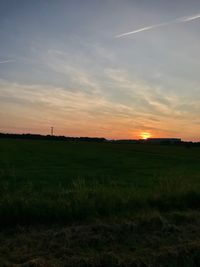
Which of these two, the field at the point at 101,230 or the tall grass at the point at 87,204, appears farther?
the tall grass at the point at 87,204

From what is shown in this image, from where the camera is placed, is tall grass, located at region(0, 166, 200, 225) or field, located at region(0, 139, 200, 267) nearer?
field, located at region(0, 139, 200, 267)

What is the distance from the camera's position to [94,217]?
9758 millimetres

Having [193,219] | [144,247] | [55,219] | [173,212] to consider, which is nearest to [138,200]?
[173,212]

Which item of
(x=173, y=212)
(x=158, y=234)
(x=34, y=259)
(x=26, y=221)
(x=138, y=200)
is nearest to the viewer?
(x=34, y=259)

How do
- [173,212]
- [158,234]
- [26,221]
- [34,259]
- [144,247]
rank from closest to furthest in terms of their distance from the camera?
[34,259] < [144,247] < [158,234] < [26,221] < [173,212]

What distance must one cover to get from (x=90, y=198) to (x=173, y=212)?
6.84ft

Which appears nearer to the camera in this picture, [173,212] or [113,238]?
[113,238]

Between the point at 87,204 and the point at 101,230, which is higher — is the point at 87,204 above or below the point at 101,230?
above

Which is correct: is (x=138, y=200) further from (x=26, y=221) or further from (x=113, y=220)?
(x=26, y=221)

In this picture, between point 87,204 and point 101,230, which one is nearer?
point 101,230

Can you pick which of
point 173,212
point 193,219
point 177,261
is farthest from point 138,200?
point 177,261

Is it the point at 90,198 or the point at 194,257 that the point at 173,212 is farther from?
the point at 194,257

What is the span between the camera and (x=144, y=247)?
7664 millimetres

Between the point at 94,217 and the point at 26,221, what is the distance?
1.51m
